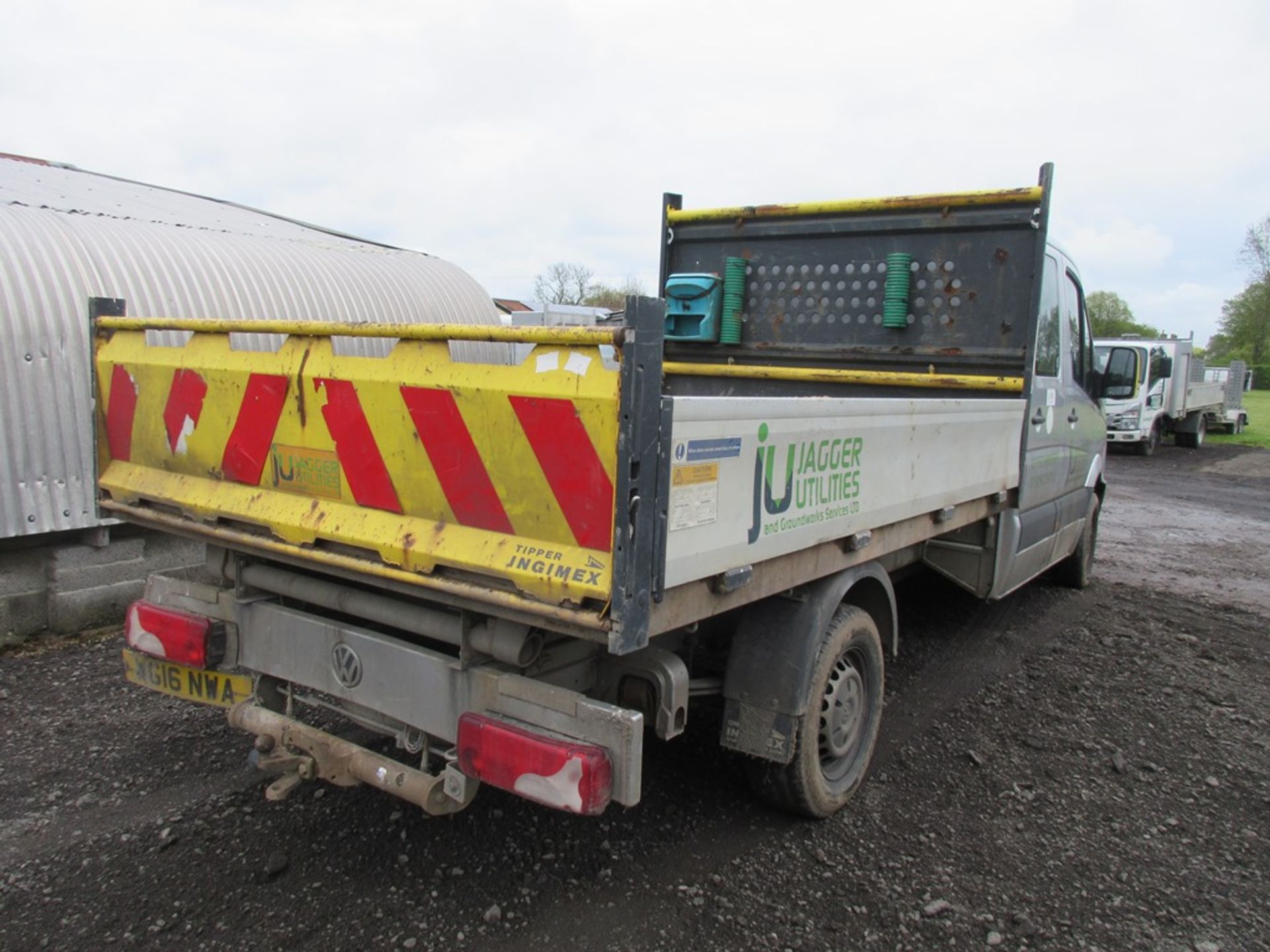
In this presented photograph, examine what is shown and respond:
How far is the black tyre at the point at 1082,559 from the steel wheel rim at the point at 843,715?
421 centimetres

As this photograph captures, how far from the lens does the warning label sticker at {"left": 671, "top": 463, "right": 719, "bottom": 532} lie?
7.92ft

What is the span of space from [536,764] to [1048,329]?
4.14 meters

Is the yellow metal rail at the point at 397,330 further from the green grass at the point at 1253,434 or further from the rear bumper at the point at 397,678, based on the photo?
the green grass at the point at 1253,434

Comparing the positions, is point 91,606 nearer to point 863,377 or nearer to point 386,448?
point 386,448

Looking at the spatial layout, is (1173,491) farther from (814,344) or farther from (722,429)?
(722,429)

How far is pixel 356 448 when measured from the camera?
2.86 meters

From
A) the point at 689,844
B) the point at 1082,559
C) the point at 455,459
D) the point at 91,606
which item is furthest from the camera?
the point at 1082,559

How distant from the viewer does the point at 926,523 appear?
4.02 meters

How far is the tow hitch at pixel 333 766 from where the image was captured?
2838mm

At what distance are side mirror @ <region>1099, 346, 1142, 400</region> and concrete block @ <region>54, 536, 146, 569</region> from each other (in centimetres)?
656

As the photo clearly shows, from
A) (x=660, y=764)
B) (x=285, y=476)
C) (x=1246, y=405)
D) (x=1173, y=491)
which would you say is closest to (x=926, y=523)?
(x=660, y=764)

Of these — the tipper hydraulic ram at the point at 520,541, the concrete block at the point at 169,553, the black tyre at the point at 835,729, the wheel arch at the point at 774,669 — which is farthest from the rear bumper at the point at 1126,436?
the wheel arch at the point at 774,669

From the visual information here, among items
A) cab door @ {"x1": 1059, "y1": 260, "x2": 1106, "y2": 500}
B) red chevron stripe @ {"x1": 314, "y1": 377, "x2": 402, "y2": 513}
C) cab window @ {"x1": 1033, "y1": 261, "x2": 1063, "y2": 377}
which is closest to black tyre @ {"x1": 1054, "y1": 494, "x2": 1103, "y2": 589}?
cab door @ {"x1": 1059, "y1": 260, "x2": 1106, "y2": 500}

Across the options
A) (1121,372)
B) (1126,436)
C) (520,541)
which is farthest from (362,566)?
(1126,436)
